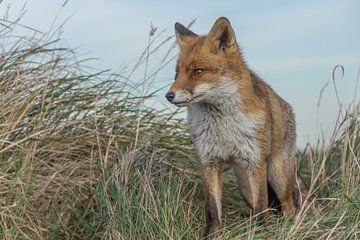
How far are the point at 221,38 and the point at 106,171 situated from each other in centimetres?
147

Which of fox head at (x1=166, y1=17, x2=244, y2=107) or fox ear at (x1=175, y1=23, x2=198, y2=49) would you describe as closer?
fox head at (x1=166, y1=17, x2=244, y2=107)

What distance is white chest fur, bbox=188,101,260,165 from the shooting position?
5.62 metres

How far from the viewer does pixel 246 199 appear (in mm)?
5977

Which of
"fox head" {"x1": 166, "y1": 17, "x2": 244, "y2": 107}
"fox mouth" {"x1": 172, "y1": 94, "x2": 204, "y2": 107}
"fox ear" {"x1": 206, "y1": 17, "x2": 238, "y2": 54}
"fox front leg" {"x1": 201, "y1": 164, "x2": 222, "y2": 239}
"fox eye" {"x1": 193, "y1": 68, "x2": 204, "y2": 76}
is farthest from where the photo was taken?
"fox front leg" {"x1": 201, "y1": 164, "x2": 222, "y2": 239}

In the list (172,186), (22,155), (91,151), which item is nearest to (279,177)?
(172,186)

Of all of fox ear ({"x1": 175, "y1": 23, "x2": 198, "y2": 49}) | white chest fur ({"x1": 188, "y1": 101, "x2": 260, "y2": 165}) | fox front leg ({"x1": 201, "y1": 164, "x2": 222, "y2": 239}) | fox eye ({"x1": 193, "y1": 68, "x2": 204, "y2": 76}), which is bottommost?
fox front leg ({"x1": 201, "y1": 164, "x2": 222, "y2": 239})

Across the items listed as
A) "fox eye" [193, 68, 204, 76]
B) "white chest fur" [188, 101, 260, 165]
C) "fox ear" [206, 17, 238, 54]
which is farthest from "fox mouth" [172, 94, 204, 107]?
"fox ear" [206, 17, 238, 54]

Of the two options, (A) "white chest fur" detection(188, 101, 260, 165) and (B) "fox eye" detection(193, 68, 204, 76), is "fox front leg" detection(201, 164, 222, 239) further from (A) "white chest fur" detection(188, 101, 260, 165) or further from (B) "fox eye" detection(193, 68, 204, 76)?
(B) "fox eye" detection(193, 68, 204, 76)

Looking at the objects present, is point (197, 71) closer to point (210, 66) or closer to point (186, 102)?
point (210, 66)

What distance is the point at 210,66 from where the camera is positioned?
18.0ft

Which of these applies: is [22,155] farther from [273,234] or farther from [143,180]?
[273,234]

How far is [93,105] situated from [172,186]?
1646 millimetres

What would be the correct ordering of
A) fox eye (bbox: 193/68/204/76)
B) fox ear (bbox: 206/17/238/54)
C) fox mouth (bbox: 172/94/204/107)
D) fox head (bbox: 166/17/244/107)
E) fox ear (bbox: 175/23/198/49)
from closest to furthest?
fox mouth (bbox: 172/94/204/107) < fox head (bbox: 166/17/244/107) < fox eye (bbox: 193/68/204/76) < fox ear (bbox: 206/17/238/54) < fox ear (bbox: 175/23/198/49)

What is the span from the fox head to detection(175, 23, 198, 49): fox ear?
0.12 meters
